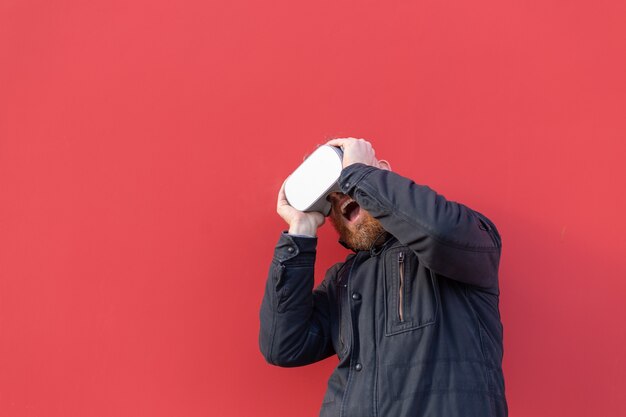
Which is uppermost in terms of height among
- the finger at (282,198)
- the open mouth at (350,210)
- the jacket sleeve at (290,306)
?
the finger at (282,198)

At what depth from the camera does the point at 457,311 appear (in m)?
1.25

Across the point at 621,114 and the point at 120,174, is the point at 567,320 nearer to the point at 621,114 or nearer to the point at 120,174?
the point at 621,114

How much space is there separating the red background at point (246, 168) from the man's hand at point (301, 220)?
195 mm

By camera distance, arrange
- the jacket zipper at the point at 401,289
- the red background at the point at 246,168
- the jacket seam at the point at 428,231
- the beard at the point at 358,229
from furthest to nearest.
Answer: the red background at the point at 246,168 < the beard at the point at 358,229 < the jacket zipper at the point at 401,289 < the jacket seam at the point at 428,231

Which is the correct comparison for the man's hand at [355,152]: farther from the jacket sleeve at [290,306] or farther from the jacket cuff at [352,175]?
the jacket sleeve at [290,306]

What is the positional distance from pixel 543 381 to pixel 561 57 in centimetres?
75

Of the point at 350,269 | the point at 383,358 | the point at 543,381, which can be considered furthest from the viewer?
the point at 543,381

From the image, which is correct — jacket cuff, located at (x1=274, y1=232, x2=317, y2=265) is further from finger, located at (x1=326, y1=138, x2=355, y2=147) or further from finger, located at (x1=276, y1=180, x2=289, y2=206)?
finger, located at (x1=326, y1=138, x2=355, y2=147)

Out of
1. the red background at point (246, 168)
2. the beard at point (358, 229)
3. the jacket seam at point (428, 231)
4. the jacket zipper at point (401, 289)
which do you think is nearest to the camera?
the jacket seam at point (428, 231)

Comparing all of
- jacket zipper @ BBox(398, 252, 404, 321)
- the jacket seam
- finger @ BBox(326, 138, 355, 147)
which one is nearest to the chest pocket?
jacket zipper @ BBox(398, 252, 404, 321)

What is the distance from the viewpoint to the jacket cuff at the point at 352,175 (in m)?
1.24

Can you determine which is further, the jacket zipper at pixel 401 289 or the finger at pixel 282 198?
the finger at pixel 282 198

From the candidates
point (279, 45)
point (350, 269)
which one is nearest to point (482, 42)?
point (279, 45)

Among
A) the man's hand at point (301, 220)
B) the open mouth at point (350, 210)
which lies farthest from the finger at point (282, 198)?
the open mouth at point (350, 210)
